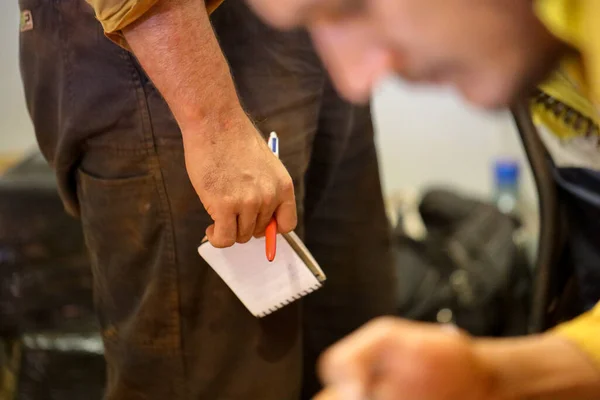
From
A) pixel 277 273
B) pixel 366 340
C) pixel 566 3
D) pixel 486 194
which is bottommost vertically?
pixel 486 194

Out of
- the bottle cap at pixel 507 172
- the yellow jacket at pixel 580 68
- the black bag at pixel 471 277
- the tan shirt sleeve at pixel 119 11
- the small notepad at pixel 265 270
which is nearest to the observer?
the yellow jacket at pixel 580 68

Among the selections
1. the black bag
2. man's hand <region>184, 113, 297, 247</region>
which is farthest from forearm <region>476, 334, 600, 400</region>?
the black bag

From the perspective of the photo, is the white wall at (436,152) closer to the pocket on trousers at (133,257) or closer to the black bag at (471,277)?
the black bag at (471,277)

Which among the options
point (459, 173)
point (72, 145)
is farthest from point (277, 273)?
point (459, 173)

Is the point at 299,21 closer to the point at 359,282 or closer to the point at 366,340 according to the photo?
the point at 366,340

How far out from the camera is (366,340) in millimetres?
Result: 237

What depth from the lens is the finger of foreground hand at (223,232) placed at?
0.47 metres

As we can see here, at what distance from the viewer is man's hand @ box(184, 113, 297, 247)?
18.1 inches

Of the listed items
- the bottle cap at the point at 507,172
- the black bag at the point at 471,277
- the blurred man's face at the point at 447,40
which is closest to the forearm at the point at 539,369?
the blurred man's face at the point at 447,40

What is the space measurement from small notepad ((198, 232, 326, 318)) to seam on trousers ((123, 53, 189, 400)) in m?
0.04

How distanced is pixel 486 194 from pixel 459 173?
0.15 meters

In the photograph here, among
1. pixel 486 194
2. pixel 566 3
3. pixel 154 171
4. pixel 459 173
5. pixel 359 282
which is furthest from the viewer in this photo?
pixel 486 194

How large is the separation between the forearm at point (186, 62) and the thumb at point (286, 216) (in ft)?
0.27

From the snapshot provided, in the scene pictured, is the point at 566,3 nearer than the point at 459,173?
Yes
